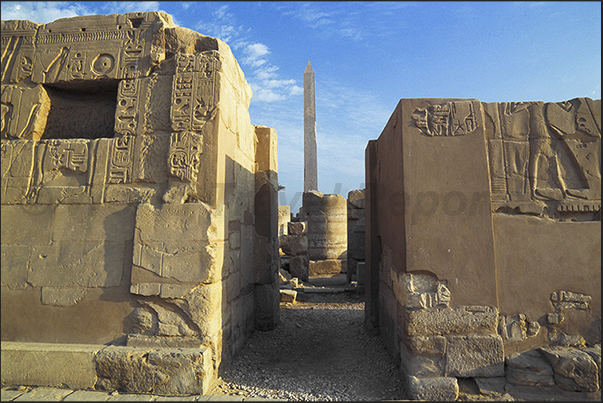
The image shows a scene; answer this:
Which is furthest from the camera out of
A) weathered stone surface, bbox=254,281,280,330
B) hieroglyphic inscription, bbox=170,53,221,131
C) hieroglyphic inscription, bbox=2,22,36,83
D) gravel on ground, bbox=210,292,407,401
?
weathered stone surface, bbox=254,281,280,330

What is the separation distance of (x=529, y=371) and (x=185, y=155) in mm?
3774

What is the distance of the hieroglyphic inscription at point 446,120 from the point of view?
324cm

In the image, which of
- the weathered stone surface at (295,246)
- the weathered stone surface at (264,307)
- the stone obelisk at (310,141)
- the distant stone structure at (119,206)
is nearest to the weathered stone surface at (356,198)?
the weathered stone surface at (295,246)

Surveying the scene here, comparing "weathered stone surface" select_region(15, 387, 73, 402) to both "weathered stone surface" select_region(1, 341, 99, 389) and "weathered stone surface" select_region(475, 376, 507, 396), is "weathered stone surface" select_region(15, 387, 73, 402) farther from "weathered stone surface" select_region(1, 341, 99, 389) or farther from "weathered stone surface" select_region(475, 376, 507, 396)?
"weathered stone surface" select_region(475, 376, 507, 396)

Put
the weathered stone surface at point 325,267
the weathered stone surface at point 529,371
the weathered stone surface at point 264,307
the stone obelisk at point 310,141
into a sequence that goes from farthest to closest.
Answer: the stone obelisk at point 310,141 < the weathered stone surface at point 325,267 < the weathered stone surface at point 264,307 < the weathered stone surface at point 529,371

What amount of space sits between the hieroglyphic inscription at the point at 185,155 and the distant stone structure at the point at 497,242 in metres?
2.02

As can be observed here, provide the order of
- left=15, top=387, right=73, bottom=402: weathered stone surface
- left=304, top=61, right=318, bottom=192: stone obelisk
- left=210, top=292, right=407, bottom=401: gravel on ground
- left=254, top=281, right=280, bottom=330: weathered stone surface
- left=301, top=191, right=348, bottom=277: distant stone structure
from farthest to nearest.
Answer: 1. left=304, top=61, right=318, bottom=192: stone obelisk
2. left=301, top=191, right=348, bottom=277: distant stone structure
3. left=254, top=281, right=280, bottom=330: weathered stone surface
4. left=210, top=292, right=407, bottom=401: gravel on ground
5. left=15, top=387, right=73, bottom=402: weathered stone surface

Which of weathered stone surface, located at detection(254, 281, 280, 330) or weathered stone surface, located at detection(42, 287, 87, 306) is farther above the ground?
weathered stone surface, located at detection(42, 287, 87, 306)

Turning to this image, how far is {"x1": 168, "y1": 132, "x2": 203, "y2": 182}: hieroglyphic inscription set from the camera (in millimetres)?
3285

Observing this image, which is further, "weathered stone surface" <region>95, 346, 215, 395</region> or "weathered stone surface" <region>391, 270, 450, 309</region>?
"weathered stone surface" <region>391, 270, 450, 309</region>

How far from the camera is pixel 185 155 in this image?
3.31 m

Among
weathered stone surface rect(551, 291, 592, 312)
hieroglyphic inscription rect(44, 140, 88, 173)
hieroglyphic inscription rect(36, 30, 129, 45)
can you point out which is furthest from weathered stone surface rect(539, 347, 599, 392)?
hieroglyphic inscription rect(36, 30, 129, 45)

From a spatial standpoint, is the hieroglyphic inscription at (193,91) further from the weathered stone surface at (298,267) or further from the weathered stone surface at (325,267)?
the weathered stone surface at (325,267)

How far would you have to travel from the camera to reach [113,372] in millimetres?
3000
